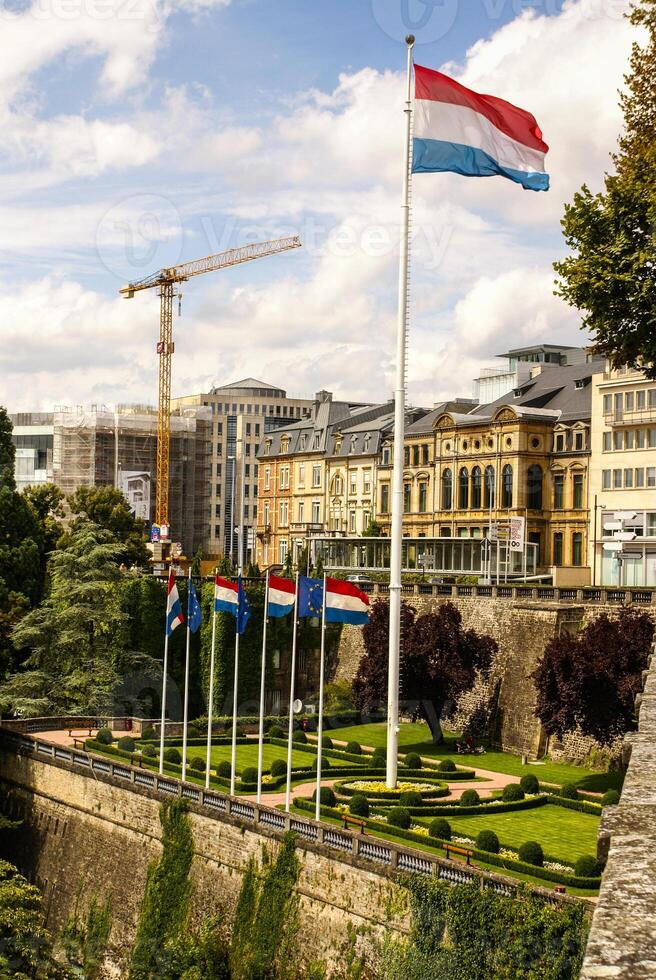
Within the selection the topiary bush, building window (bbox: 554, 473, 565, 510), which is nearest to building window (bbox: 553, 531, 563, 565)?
building window (bbox: 554, 473, 565, 510)

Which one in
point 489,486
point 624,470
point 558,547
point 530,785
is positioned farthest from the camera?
point 489,486

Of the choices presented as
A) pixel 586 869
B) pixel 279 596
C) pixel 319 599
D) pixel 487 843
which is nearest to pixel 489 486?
pixel 279 596

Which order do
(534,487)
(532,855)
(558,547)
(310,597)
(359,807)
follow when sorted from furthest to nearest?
(534,487) < (558,547) < (359,807) < (310,597) < (532,855)

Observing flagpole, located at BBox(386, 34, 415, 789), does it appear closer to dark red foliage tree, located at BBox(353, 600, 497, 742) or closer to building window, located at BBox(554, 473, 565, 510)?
dark red foliage tree, located at BBox(353, 600, 497, 742)

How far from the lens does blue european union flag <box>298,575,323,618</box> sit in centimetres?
4059

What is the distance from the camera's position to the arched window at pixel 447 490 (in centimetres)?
9256

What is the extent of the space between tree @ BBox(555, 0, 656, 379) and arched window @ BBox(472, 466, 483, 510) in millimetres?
49435

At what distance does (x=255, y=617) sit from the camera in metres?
74.4

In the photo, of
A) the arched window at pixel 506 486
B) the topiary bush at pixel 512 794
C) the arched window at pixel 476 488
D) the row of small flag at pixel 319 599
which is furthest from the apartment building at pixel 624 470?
the row of small flag at pixel 319 599

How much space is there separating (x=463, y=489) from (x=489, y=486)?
3.21 m

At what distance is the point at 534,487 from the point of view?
8712 centimetres

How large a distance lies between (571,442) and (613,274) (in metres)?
47.9

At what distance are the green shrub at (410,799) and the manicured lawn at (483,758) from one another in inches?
339

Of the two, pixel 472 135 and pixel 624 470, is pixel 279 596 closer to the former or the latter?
pixel 472 135
